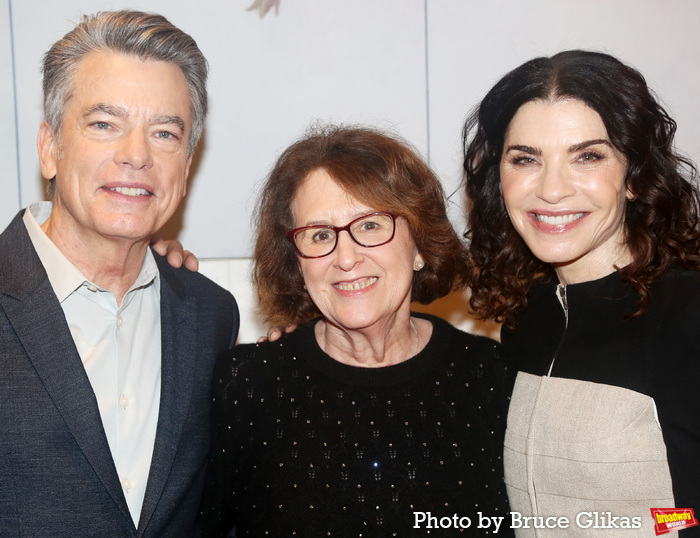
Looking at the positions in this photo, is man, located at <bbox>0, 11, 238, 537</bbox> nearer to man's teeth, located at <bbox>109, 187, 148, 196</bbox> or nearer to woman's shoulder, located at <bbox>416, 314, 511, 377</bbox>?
man's teeth, located at <bbox>109, 187, 148, 196</bbox>

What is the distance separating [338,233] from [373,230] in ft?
0.39

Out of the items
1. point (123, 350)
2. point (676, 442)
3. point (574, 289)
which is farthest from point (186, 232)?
point (676, 442)

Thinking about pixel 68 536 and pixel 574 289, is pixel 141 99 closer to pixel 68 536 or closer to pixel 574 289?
pixel 68 536

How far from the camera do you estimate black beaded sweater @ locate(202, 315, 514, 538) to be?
1.89 m

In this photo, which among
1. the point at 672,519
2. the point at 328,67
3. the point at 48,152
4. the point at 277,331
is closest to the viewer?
the point at 672,519

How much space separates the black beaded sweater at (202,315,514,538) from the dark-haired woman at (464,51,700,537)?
0.15 meters

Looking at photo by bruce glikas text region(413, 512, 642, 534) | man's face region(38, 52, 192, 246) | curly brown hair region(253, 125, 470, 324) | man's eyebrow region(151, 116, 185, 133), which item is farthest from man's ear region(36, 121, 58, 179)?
photo by bruce glikas text region(413, 512, 642, 534)

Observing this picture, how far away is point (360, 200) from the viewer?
1.99 meters

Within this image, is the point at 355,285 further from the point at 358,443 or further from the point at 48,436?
the point at 48,436

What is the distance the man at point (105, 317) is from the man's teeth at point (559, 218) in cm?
116

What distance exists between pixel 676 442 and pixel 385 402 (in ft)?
2.65

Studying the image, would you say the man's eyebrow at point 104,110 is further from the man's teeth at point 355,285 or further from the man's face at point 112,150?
the man's teeth at point 355,285

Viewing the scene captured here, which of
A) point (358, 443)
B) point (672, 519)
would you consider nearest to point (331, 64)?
point (358, 443)

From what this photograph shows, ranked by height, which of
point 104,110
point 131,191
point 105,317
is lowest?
point 105,317
